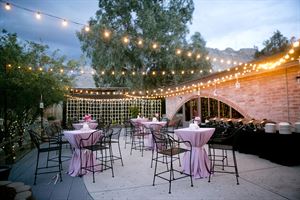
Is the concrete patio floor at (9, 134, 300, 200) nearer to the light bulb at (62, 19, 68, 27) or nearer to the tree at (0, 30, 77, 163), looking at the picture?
the tree at (0, 30, 77, 163)

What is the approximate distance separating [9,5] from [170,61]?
1173 centimetres

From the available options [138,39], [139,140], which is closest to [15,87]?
[139,140]

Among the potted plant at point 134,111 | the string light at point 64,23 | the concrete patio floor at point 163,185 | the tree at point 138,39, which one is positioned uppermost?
the tree at point 138,39

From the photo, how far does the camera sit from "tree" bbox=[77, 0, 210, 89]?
15.0 metres

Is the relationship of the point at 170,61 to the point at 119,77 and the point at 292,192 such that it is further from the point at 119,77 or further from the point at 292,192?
the point at 292,192

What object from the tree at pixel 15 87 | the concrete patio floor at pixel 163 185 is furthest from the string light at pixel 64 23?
the concrete patio floor at pixel 163 185

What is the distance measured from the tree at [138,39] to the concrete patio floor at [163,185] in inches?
447

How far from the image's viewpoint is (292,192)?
125 inches

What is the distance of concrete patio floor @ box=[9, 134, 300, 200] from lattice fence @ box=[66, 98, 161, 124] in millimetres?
9067

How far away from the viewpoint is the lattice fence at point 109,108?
1365 cm

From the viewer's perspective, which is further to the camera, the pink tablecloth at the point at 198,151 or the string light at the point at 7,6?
the string light at the point at 7,6

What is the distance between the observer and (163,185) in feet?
11.9

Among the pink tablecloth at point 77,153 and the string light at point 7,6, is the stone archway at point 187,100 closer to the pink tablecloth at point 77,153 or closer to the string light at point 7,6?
the pink tablecloth at point 77,153

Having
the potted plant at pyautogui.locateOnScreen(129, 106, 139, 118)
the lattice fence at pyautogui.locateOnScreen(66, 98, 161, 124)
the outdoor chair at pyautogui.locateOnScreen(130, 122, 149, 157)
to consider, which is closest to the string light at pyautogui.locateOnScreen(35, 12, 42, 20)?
the outdoor chair at pyautogui.locateOnScreen(130, 122, 149, 157)
